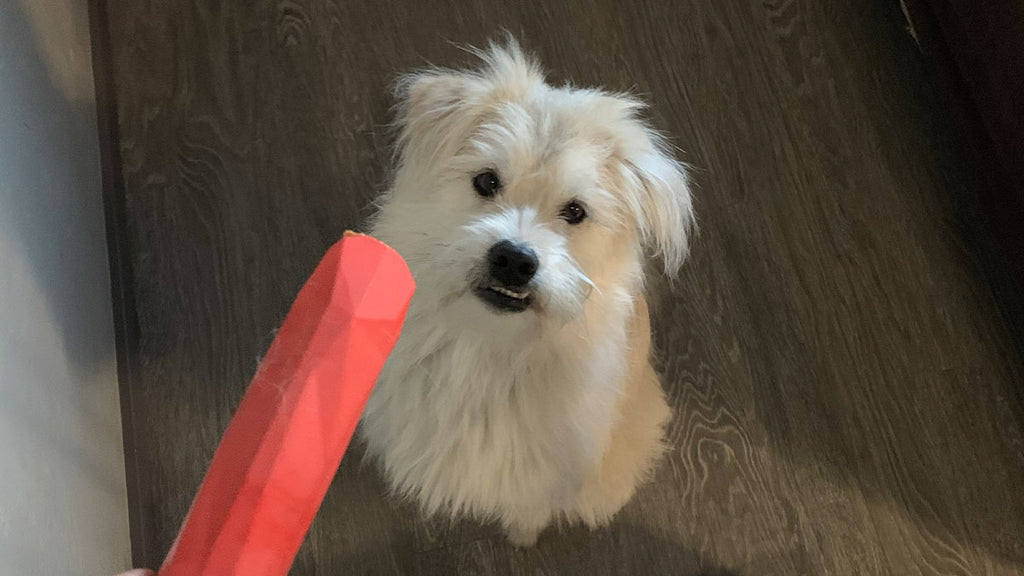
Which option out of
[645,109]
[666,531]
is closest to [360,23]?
[645,109]

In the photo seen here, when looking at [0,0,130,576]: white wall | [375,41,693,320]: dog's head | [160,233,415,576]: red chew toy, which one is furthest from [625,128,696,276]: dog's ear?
[0,0,130,576]: white wall

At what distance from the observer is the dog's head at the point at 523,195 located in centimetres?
92

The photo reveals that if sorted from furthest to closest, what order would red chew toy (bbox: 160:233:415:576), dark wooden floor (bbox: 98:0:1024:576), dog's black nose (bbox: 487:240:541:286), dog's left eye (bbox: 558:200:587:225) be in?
1. dark wooden floor (bbox: 98:0:1024:576)
2. dog's left eye (bbox: 558:200:587:225)
3. dog's black nose (bbox: 487:240:541:286)
4. red chew toy (bbox: 160:233:415:576)

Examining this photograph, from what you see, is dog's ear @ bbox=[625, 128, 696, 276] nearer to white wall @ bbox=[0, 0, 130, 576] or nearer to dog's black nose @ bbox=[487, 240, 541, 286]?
dog's black nose @ bbox=[487, 240, 541, 286]

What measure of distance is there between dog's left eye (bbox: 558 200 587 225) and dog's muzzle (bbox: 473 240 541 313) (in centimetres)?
12

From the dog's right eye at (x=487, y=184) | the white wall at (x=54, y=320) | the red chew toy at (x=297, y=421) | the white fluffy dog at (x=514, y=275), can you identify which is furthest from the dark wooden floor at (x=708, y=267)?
the red chew toy at (x=297, y=421)

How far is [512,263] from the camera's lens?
35.4 inches

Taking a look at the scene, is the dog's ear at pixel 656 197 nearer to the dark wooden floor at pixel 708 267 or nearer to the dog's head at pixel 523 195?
the dog's head at pixel 523 195

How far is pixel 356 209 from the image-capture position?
161 cm

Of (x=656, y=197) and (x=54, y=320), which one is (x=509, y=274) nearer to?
(x=656, y=197)

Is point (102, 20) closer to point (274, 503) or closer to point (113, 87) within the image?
point (113, 87)

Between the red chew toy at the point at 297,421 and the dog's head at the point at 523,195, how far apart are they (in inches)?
16.4

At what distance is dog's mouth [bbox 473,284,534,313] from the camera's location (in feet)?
3.00

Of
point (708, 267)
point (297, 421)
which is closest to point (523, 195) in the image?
point (297, 421)
